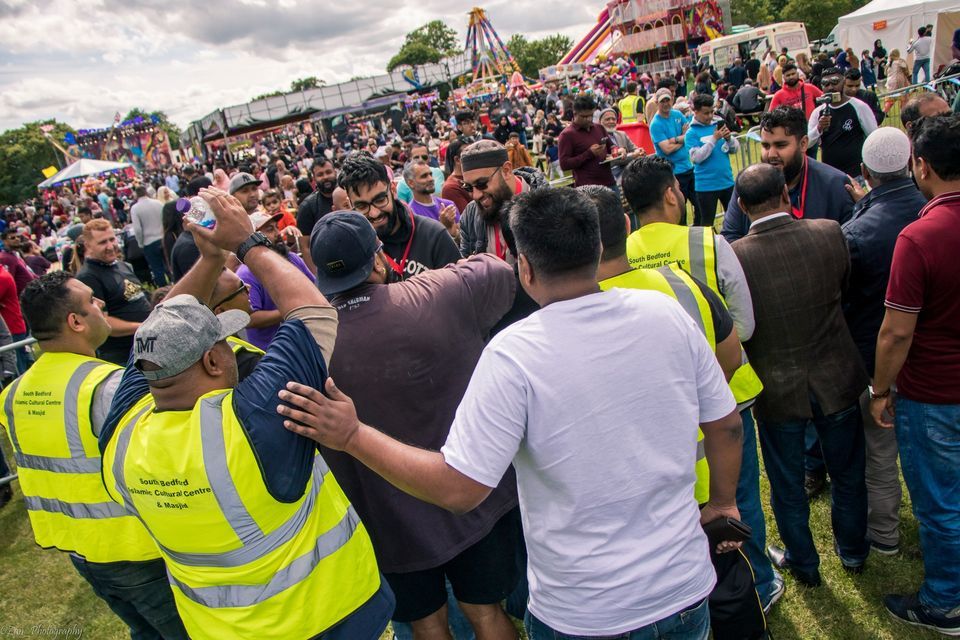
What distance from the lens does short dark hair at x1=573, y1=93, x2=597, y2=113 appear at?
6.78 meters

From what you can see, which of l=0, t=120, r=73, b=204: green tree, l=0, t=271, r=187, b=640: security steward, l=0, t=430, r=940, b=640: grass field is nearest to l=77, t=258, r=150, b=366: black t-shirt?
l=0, t=430, r=940, b=640: grass field

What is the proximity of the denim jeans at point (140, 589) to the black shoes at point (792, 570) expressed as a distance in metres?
3.00

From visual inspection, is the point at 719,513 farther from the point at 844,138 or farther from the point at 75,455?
the point at 844,138

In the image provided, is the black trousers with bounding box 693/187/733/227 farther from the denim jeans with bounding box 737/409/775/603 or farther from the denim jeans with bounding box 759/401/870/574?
the denim jeans with bounding box 737/409/775/603

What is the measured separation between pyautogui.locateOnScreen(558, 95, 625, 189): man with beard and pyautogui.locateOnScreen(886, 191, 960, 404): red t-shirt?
180 inches

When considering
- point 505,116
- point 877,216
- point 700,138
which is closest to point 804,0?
point 505,116

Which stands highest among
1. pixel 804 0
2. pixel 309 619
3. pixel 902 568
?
pixel 804 0

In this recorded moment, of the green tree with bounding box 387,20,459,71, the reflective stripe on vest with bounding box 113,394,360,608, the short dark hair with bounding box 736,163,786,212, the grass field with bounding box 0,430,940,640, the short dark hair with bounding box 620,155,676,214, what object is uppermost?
the green tree with bounding box 387,20,459,71

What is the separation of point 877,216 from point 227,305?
3.20 m

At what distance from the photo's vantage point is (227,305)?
2.98 metres

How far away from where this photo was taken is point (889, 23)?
73.5 feet

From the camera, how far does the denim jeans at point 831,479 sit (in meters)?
3.03

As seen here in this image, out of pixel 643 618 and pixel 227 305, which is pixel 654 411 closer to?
pixel 643 618

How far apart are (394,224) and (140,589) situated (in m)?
2.26
